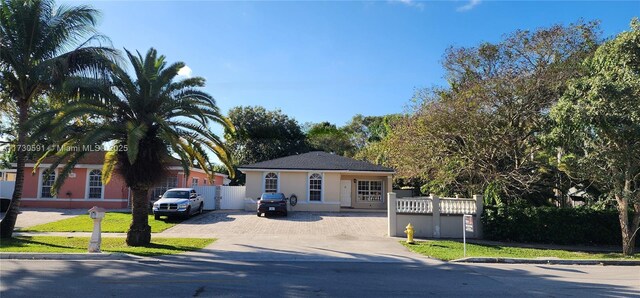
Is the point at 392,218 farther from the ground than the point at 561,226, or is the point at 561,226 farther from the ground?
the point at 392,218

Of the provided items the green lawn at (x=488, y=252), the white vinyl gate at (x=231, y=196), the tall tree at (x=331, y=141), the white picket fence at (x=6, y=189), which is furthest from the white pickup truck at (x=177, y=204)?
the tall tree at (x=331, y=141)

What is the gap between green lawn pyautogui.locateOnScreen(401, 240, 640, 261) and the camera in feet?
46.3

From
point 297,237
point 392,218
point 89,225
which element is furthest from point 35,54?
point 392,218

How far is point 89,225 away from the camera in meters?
19.9

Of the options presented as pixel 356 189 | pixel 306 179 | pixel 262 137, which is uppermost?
pixel 262 137

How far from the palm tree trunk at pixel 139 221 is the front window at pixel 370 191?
705 inches

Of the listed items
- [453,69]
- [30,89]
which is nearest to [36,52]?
[30,89]

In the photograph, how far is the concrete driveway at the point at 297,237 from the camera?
43.9 feet

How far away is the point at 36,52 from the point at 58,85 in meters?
1.48

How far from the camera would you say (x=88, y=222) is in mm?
20859

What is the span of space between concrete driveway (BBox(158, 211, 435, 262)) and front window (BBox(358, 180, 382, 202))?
13.8 feet

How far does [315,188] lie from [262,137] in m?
18.5

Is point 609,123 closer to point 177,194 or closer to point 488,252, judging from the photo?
point 488,252

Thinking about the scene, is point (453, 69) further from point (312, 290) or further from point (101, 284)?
point (101, 284)
